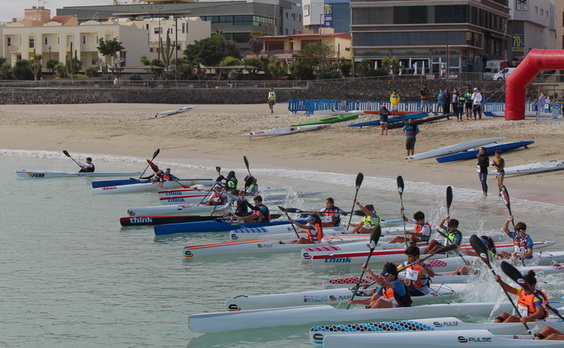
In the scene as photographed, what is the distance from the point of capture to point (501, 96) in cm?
4691

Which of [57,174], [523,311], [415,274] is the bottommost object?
[523,311]

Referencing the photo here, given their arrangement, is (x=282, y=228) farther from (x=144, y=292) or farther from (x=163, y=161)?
(x=163, y=161)

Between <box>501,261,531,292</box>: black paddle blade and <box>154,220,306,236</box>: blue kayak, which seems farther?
<box>154,220,306,236</box>: blue kayak

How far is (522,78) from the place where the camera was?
30.8 meters

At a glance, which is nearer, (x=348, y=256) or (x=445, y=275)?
(x=445, y=275)

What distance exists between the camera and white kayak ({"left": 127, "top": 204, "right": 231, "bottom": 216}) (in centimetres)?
1942

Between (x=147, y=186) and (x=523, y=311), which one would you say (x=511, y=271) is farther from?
(x=147, y=186)

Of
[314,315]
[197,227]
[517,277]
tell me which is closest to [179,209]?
[197,227]

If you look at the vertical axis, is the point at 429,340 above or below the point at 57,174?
below

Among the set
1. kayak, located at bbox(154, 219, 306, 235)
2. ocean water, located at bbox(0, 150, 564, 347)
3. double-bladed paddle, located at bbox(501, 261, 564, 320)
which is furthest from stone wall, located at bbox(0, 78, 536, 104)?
double-bladed paddle, located at bbox(501, 261, 564, 320)

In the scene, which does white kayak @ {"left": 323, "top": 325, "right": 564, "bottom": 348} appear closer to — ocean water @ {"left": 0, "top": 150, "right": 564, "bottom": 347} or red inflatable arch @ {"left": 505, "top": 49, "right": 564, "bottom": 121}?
ocean water @ {"left": 0, "top": 150, "right": 564, "bottom": 347}

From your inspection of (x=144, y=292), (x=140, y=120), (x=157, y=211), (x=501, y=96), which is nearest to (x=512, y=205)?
(x=157, y=211)

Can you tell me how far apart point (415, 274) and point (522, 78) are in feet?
67.2

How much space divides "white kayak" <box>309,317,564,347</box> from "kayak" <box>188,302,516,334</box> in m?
0.72
